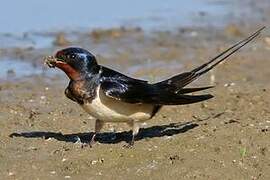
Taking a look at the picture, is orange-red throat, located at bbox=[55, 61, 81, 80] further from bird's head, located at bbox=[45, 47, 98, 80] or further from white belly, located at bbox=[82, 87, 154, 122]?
white belly, located at bbox=[82, 87, 154, 122]

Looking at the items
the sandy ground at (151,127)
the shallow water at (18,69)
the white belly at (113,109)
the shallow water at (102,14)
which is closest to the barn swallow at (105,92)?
the white belly at (113,109)

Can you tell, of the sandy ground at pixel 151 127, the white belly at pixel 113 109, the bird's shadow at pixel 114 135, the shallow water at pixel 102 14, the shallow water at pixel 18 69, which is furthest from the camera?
the shallow water at pixel 102 14

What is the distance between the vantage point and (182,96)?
5750 millimetres

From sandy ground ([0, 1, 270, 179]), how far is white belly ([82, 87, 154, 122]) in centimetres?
20

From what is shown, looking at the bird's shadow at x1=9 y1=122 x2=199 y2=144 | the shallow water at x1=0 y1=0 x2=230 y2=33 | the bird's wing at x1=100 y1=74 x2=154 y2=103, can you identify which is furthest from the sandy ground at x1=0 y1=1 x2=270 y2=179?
the shallow water at x1=0 y1=0 x2=230 y2=33

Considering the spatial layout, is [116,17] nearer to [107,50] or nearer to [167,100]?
[107,50]

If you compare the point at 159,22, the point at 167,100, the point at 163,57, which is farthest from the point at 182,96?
the point at 159,22

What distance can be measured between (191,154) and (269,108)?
158 cm

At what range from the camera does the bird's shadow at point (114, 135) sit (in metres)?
6.01

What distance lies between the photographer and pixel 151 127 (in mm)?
6379

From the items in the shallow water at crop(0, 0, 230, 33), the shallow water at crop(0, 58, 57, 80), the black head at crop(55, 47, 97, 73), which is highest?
the black head at crop(55, 47, 97, 73)

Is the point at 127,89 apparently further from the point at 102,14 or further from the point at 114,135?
the point at 102,14

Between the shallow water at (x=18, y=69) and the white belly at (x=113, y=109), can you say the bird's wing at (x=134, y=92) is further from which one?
the shallow water at (x=18, y=69)

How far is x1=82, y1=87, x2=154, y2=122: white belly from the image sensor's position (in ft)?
17.4
